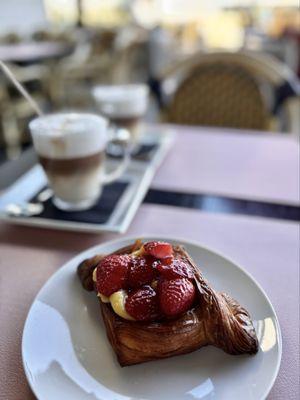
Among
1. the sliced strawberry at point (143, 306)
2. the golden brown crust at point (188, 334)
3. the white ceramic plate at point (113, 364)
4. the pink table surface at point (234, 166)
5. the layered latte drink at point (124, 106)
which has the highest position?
the layered latte drink at point (124, 106)

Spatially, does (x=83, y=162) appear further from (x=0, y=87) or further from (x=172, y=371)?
(x=0, y=87)

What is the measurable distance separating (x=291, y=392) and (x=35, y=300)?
309mm

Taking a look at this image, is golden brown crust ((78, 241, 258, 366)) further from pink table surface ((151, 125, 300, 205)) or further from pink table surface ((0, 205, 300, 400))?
pink table surface ((151, 125, 300, 205))

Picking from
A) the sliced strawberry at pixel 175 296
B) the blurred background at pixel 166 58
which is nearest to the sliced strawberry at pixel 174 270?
the sliced strawberry at pixel 175 296

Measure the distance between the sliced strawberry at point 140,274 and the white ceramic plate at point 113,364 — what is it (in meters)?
0.07

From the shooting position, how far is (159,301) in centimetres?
41

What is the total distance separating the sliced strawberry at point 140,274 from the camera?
43 cm

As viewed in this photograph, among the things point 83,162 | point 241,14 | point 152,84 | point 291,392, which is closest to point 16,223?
point 83,162

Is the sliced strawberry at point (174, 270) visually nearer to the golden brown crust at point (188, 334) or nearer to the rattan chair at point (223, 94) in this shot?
Answer: the golden brown crust at point (188, 334)

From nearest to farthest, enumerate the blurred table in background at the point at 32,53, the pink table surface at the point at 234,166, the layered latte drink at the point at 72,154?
the layered latte drink at the point at 72,154 < the pink table surface at the point at 234,166 < the blurred table in background at the point at 32,53

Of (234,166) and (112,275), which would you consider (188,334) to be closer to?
(112,275)

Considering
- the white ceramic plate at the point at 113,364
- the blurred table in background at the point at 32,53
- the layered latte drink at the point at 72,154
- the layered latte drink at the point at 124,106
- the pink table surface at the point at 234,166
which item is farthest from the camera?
the blurred table in background at the point at 32,53

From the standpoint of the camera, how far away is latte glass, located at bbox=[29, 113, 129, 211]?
646mm

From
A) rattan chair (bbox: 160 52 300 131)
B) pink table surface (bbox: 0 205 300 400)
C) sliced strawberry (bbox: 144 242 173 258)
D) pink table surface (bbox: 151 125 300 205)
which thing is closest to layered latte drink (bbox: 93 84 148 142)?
pink table surface (bbox: 151 125 300 205)
